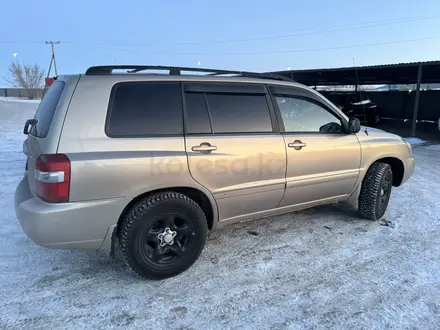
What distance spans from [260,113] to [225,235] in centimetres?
150

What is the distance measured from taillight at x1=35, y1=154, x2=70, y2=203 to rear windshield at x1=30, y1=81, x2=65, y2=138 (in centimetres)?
29

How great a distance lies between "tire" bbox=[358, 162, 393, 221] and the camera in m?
4.18

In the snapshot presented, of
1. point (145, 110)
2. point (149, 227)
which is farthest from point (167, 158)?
point (149, 227)

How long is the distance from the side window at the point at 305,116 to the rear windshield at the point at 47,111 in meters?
2.15

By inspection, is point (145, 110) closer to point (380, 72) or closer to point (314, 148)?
point (314, 148)

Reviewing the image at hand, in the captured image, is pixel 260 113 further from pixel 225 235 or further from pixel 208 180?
pixel 225 235

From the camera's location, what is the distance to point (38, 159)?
253cm

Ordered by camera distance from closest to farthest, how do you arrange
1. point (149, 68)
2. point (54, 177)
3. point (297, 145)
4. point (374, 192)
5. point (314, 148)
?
point (54, 177), point (149, 68), point (297, 145), point (314, 148), point (374, 192)

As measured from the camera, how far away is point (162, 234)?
2.90 metres

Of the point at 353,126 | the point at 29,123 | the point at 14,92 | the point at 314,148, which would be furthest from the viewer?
the point at 14,92

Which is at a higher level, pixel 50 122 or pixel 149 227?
pixel 50 122

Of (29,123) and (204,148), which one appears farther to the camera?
(29,123)

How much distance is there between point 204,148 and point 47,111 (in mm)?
1385

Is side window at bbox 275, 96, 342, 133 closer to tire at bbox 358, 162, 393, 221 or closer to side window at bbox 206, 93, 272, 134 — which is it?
side window at bbox 206, 93, 272, 134
